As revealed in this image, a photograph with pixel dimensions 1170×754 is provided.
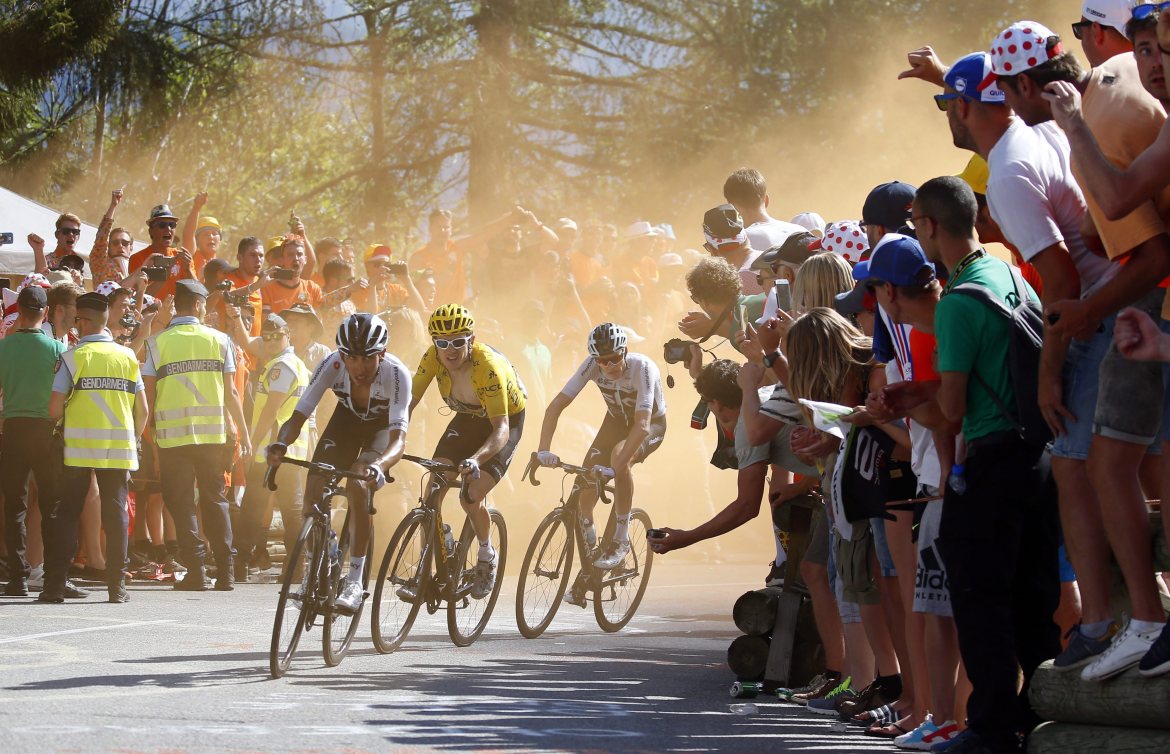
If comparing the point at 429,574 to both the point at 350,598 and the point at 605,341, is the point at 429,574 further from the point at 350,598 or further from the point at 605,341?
the point at 605,341

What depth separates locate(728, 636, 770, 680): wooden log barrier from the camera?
8.71 meters

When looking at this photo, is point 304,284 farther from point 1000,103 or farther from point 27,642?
point 1000,103

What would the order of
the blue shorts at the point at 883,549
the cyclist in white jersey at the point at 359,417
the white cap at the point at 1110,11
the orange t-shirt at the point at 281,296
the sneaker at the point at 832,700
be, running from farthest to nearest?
1. the orange t-shirt at the point at 281,296
2. the cyclist in white jersey at the point at 359,417
3. the sneaker at the point at 832,700
4. the blue shorts at the point at 883,549
5. the white cap at the point at 1110,11

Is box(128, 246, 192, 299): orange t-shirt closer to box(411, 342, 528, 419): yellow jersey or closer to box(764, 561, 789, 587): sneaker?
box(411, 342, 528, 419): yellow jersey

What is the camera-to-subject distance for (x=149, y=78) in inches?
860

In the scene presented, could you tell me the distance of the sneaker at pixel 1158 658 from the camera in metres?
5.25

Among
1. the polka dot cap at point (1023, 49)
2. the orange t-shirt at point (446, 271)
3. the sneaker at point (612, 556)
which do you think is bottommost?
the sneaker at point (612, 556)

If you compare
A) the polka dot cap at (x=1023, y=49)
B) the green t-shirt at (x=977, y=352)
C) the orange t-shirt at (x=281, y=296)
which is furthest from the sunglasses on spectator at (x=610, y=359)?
the polka dot cap at (x=1023, y=49)

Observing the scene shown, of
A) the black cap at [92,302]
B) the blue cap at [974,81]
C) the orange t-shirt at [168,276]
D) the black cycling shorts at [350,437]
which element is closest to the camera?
the blue cap at [974,81]

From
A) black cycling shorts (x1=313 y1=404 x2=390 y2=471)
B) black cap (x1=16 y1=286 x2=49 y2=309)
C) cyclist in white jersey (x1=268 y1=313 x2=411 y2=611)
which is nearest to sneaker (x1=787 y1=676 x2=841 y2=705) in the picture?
cyclist in white jersey (x1=268 y1=313 x2=411 y2=611)

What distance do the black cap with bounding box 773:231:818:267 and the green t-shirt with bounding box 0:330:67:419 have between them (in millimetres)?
6664

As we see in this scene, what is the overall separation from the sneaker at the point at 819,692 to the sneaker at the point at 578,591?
13.0ft

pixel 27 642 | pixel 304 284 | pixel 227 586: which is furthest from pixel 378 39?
pixel 27 642

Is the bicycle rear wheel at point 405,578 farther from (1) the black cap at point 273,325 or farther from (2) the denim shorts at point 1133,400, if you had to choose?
(2) the denim shorts at point 1133,400
